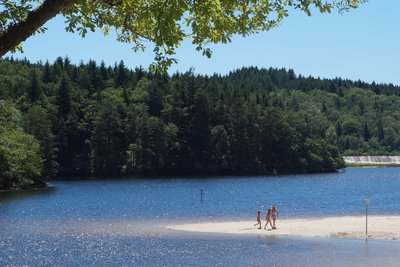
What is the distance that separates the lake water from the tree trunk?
26.7m

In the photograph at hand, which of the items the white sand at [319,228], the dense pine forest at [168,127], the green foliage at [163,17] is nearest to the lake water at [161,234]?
the white sand at [319,228]

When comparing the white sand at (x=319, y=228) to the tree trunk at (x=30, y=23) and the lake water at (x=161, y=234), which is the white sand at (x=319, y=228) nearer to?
the lake water at (x=161, y=234)

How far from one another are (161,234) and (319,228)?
11914 millimetres

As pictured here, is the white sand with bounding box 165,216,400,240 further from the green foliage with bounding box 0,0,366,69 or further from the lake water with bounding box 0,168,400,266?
the green foliage with bounding box 0,0,366,69

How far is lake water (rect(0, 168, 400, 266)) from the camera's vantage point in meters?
35.6

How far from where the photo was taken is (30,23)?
8031 mm

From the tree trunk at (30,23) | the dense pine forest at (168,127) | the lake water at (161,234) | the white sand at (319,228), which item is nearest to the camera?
the tree trunk at (30,23)

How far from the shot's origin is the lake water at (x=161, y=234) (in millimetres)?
35641

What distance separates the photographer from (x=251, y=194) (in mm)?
97188

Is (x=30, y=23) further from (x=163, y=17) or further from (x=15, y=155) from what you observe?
(x=15, y=155)

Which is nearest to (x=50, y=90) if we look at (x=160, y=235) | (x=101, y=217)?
(x=101, y=217)

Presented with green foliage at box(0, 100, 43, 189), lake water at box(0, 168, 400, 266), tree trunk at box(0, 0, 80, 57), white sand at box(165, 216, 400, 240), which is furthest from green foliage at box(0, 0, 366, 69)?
green foliage at box(0, 100, 43, 189)

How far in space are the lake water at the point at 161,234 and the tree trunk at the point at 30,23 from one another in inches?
1050

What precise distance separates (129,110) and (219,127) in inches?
893
